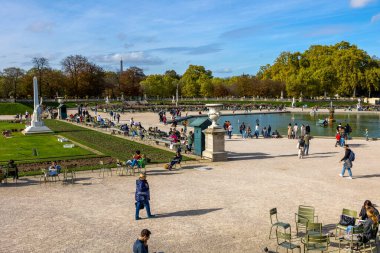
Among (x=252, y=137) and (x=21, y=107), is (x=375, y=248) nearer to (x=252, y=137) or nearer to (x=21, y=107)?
(x=252, y=137)

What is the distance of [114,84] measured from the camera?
120062 millimetres

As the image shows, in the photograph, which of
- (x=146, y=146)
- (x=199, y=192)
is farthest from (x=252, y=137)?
(x=199, y=192)

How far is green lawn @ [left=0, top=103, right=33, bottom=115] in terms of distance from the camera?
70.6 meters

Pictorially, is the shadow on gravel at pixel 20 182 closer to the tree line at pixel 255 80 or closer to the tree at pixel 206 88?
the tree line at pixel 255 80

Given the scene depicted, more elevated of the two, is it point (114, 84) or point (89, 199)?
point (114, 84)

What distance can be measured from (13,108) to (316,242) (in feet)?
243

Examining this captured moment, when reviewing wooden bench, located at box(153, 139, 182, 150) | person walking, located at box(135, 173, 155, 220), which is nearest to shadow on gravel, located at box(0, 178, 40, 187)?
person walking, located at box(135, 173, 155, 220)

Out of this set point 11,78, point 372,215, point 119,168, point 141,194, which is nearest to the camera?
point 372,215

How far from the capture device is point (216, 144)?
21.4 metres

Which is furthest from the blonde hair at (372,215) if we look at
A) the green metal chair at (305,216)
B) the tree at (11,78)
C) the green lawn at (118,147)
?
the tree at (11,78)

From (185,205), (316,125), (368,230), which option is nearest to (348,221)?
(368,230)

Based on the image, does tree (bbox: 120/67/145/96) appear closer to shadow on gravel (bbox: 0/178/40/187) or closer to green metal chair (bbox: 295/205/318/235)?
shadow on gravel (bbox: 0/178/40/187)

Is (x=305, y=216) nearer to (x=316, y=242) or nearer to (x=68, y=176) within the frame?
(x=316, y=242)

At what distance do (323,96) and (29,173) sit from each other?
10495 cm
